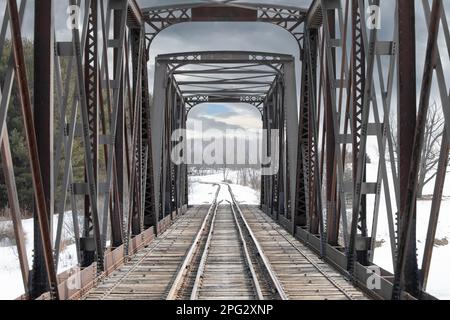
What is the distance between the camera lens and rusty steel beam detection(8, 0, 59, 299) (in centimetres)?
603

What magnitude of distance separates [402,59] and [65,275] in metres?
6.58

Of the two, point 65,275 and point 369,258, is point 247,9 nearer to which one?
point 369,258

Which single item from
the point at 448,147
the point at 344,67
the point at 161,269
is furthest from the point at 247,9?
the point at 448,147

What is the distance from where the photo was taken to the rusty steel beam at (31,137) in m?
6.03

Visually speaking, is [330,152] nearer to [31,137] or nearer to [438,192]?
[438,192]

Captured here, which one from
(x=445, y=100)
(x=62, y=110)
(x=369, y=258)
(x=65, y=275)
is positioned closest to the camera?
(x=445, y=100)

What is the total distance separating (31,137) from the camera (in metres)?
6.34

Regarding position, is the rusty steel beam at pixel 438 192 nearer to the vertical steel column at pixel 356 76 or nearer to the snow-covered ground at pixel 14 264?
the vertical steel column at pixel 356 76

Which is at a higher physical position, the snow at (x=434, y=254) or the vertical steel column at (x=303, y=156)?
the vertical steel column at (x=303, y=156)

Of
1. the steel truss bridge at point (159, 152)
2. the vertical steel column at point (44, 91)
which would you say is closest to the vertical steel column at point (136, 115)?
the steel truss bridge at point (159, 152)

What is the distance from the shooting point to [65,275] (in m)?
9.07

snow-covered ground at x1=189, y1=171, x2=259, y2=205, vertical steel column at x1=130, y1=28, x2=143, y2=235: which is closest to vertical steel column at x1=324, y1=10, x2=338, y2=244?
vertical steel column at x1=130, y1=28, x2=143, y2=235

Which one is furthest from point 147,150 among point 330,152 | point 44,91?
point 44,91

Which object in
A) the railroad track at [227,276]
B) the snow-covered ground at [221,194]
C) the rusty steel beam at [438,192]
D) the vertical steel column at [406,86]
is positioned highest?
the vertical steel column at [406,86]
